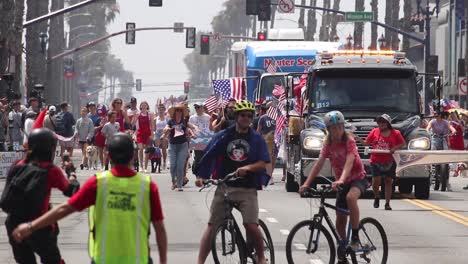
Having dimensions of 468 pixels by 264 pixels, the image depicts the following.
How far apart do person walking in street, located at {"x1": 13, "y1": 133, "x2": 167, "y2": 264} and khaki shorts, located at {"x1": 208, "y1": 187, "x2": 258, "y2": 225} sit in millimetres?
4398

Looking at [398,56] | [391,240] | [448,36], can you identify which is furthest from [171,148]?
[448,36]

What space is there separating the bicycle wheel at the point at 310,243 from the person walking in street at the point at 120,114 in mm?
20840

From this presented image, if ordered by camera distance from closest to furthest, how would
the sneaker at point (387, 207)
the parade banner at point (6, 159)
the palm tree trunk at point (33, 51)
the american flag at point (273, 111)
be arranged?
the sneaker at point (387, 207) < the parade banner at point (6, 159) < the american flag at point (273, 111) < the palm tree trunk at point (33, 51)

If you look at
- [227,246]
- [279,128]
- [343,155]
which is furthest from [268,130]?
[227,246]

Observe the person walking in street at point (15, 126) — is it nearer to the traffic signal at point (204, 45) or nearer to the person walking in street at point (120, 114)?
the person walking in street at point (120, 114)

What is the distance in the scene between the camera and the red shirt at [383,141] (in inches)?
913

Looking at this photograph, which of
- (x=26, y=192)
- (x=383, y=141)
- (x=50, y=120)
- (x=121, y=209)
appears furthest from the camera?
(x=50, y=120)

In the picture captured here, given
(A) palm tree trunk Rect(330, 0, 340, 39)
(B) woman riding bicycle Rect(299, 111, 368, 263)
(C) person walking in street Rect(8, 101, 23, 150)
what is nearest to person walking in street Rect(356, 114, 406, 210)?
(B) woman riding bicycle Rect(299, 111, 368, 263)

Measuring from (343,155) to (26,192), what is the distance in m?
5.02

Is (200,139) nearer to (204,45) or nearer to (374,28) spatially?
(374,28)

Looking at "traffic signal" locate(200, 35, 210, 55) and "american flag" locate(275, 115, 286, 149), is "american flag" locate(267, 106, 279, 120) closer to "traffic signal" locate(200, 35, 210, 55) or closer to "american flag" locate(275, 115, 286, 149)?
"american flag" locate(275, 115, 286, 149)

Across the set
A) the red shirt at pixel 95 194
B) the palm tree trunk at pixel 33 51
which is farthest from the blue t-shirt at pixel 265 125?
the palm tree trunk at pixel 33 51

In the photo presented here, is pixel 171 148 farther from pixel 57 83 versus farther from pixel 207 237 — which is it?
pixel 57 83

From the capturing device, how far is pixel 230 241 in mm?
13859
